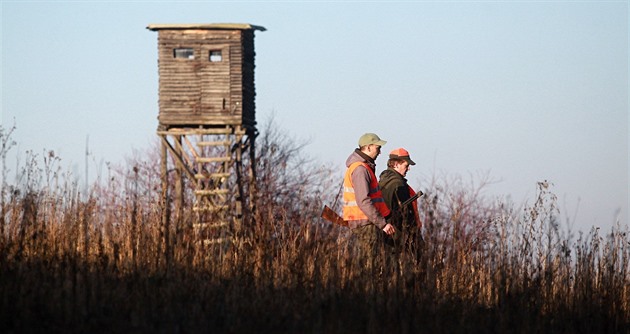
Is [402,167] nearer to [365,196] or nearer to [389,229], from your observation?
[365,196]

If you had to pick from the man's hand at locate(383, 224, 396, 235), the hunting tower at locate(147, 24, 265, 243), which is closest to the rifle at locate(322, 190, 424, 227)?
the man's hand at locate(383, 224, 396, 235)

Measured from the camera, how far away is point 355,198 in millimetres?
10883

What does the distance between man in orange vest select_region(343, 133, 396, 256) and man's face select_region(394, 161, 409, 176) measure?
1.11 feet

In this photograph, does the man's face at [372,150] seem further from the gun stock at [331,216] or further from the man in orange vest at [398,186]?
the gun stock at [331,216]

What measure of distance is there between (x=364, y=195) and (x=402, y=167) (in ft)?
2.42

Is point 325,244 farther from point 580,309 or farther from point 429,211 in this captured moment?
point 580,309

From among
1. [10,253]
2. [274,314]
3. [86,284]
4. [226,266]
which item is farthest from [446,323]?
[10,253]

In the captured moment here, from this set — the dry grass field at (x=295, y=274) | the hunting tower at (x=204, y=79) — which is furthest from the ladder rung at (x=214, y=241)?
the hunting tower at (x=204, y=79)

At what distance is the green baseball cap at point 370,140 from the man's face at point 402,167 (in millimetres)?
406

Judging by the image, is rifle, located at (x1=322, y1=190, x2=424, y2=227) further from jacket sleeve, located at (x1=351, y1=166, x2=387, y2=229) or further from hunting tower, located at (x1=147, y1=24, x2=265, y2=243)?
hunting tower, located at (x1=147, y1=24, x2=265, y2=243)

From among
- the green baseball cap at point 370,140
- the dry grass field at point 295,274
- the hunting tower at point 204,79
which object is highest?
the hunting tower at point 204,79

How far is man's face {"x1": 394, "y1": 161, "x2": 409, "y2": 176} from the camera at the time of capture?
11.2 meters

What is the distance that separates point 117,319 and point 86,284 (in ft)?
3.13

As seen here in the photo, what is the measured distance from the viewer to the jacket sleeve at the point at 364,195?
10.6 metres
